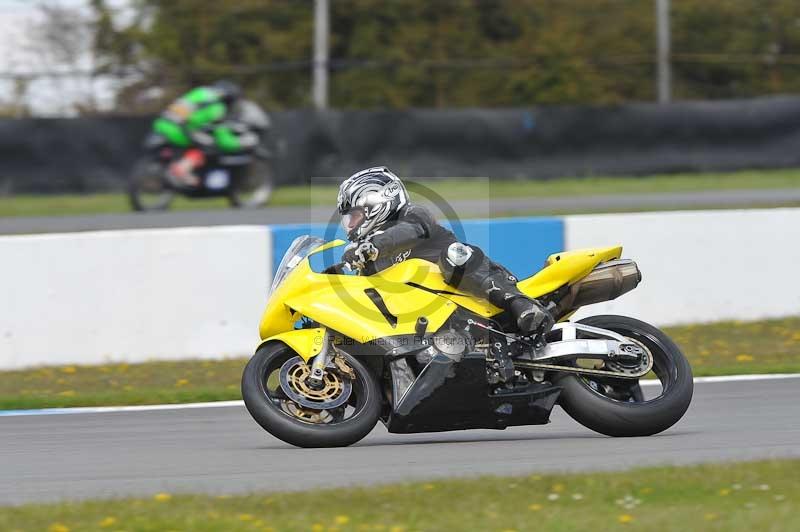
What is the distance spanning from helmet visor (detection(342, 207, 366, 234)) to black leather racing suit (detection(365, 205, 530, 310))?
0.11 m

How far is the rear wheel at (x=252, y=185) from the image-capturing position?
18.4m

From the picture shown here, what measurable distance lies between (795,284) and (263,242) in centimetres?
439

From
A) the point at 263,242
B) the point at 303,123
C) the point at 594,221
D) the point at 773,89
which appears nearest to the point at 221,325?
the point at 263,242

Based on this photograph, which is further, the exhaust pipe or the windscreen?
the exhaust pipe

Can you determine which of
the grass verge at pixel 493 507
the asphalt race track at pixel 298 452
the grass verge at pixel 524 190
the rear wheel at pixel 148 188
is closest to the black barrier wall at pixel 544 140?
the grass verge at pixel 524 190


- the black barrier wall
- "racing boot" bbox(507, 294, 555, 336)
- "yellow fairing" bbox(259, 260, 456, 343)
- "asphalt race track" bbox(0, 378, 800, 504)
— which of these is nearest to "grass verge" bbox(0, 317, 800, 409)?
"asphalt race track" bbox(0, 378, 800, 504)

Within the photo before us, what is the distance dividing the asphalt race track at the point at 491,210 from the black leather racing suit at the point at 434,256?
8707mm

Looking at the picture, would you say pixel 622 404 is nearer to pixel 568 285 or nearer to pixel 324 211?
pixel 568 285

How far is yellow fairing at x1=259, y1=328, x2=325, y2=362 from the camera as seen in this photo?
6.27 m

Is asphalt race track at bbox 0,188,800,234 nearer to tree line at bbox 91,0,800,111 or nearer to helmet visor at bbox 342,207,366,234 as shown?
tree line at bbox 91,0,800,111

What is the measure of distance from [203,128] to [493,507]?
1398 centimetres

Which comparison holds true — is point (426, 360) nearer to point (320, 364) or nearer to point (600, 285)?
point (320, 364)

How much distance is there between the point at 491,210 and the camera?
17.6 meters

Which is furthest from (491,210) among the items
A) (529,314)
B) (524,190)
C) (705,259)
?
(529,314)
